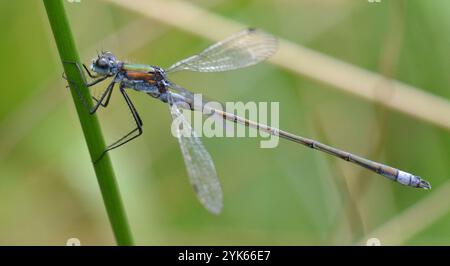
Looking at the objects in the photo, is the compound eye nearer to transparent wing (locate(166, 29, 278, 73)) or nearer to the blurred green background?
transparent wing (locate(166, 29, 278, 73))

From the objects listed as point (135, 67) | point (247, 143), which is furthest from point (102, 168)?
point (247, 143)

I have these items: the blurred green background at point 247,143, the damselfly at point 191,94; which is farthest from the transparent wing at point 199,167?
the blurred green background at point 247,143

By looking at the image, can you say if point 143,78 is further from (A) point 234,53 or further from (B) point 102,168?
(B) point 102,168

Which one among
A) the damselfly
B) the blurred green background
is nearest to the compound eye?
the damselfly

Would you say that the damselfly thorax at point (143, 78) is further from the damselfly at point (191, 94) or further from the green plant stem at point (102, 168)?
the green plant stem at point (102, 168)

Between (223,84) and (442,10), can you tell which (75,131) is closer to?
(223,84)

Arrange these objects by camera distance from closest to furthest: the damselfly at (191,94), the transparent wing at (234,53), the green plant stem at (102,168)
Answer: the green plant stem at (102,168), the damselfly at (191,94), the transparent wing at (234,53)

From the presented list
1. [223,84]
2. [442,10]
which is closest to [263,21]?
[223,84]
